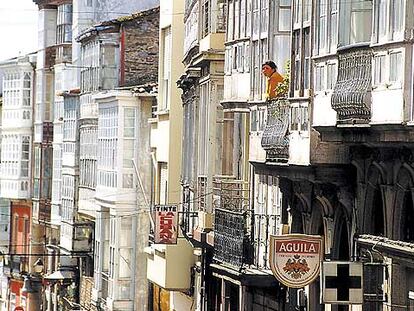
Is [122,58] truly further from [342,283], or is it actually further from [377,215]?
[342,283]

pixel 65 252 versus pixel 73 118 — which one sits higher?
pixel 73 118

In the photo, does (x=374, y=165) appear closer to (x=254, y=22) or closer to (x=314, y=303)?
(x=314, y=303)

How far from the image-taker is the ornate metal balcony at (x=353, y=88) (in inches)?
850

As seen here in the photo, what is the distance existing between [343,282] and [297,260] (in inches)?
79.9

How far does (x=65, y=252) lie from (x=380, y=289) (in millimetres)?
44272

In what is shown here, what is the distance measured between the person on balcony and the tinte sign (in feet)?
15.6

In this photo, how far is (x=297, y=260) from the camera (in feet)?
79.1

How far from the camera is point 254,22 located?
31.5 meters

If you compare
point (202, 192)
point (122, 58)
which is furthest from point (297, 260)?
point (122, 58)

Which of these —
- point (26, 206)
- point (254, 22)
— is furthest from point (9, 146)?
point (254, 22)

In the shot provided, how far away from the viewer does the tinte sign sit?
78.5ft

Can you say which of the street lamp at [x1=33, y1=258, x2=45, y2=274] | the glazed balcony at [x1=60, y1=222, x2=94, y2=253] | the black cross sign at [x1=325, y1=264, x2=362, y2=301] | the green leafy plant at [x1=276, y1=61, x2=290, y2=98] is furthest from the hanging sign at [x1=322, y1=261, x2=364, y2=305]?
the street lamp at [x1=33, y1=258, x2=45, y2=274]

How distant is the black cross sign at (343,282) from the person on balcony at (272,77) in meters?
6.65

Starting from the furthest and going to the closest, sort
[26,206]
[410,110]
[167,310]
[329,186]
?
[26,206], [167,310], [329,186], [410,110]
